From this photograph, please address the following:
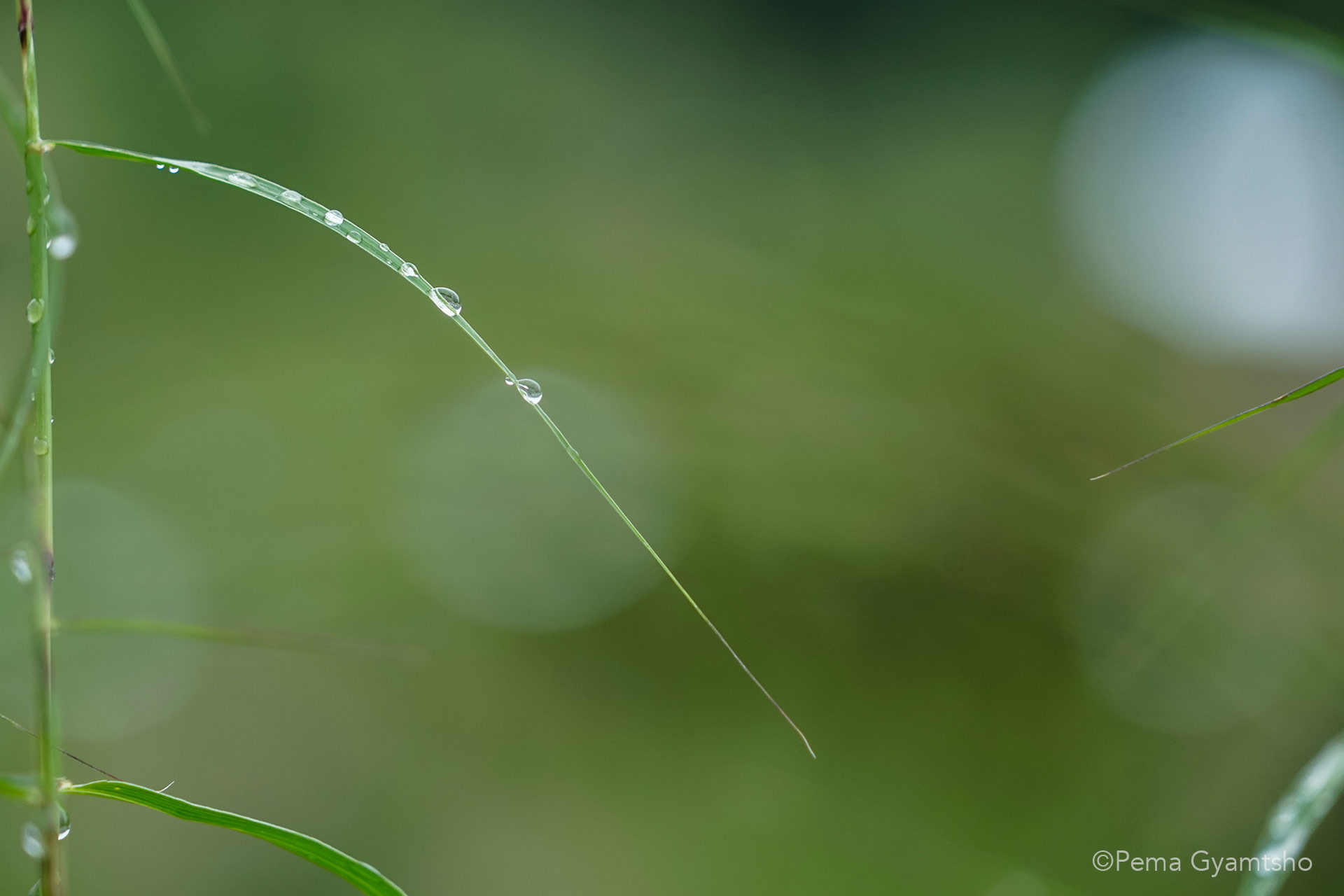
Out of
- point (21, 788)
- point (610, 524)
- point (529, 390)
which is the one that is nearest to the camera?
point (21, 788)

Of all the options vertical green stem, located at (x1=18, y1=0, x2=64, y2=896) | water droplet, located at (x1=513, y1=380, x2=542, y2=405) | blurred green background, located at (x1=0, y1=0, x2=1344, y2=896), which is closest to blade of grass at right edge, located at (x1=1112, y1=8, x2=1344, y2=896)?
water droplet, located at (x1=513, y1=380, x2=542, y2=405)

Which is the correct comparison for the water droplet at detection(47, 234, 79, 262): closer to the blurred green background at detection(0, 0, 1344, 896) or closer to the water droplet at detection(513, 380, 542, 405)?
the water droplet at detection(513, 380, 542, 405)

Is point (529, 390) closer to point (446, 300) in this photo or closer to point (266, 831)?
point (446, 300)

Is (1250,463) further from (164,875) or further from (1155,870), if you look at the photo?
(164,875)

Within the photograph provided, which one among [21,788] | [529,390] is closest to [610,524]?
[529,390]

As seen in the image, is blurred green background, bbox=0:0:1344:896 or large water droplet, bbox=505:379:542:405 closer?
large water droplet, bbox=505:379:542:405

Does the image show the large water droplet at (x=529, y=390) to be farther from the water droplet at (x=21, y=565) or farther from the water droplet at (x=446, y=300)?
the water droplet at (x=21, y=565)

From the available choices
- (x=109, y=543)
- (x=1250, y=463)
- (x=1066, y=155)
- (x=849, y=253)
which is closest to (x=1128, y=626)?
(x=1250, y=463)
